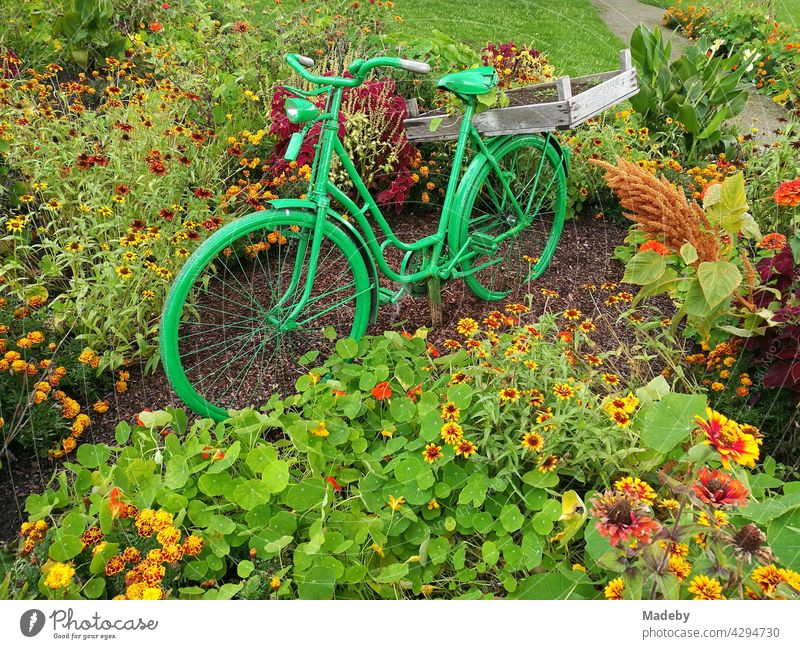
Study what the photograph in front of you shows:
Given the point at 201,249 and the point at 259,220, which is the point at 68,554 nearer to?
the point at 201,249

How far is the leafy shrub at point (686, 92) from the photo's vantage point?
12.6 ft

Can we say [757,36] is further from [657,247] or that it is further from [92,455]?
[92,455]

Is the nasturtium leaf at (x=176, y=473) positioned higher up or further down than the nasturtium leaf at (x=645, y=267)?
further down

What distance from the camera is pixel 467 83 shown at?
247cm

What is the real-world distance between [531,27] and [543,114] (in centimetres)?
485

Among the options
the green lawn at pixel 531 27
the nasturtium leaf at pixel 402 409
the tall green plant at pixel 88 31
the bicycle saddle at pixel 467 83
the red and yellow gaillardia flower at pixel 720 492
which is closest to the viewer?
the red and yellow gaillardia flower at pixel 720 492

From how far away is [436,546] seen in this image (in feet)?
5.25

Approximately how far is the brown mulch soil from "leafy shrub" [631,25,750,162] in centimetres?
86

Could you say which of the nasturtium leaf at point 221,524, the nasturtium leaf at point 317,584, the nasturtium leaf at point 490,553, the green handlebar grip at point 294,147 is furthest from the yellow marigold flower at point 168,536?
the green handlebar grip at point 294,147

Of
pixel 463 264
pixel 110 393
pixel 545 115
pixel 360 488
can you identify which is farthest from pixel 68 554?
pixel 545 115

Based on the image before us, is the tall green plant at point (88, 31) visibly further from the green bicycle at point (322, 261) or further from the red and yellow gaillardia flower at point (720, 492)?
the red and yellow gaillardia flower at point (720, 492)

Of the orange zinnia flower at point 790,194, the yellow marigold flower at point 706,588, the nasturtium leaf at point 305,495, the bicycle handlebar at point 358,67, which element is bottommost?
the nasturtium leaf at point 305,495

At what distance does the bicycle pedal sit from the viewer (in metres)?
2.79

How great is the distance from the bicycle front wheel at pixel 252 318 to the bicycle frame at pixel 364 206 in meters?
0.06
